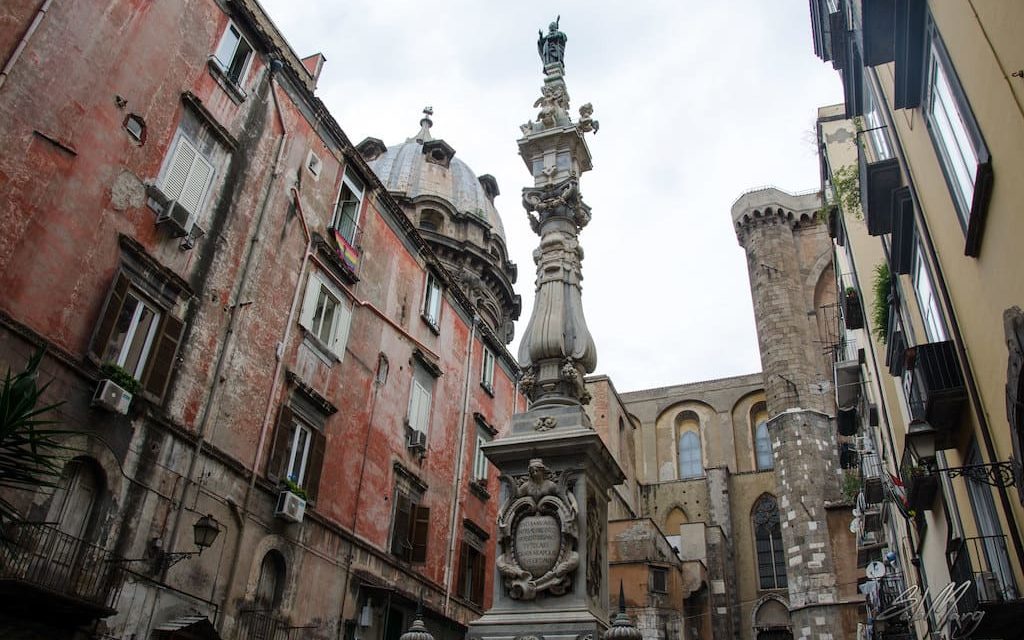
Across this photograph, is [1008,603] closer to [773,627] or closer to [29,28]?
[29,28]

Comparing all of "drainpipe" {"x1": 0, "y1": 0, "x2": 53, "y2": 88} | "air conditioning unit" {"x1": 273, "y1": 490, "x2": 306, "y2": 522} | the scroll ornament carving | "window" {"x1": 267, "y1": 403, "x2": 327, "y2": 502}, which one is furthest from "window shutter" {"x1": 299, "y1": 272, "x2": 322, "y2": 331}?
the scroll ornament carving

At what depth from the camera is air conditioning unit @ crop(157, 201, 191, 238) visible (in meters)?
12.2

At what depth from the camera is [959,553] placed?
1013cm

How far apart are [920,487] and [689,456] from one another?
3560 centimetres

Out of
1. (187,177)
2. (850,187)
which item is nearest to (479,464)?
(187,177)

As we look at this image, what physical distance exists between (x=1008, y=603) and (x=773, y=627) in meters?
31.5

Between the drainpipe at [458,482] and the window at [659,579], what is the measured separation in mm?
11434

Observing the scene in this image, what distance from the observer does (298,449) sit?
15.0 meters

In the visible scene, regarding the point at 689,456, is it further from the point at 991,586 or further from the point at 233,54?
the point at 991,586

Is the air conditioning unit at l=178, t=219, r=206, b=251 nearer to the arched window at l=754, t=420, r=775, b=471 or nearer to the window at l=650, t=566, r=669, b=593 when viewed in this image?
the window at l=650, t=566, r=669, b=593

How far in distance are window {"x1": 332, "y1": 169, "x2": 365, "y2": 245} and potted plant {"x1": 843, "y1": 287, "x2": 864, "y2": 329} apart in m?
11.8

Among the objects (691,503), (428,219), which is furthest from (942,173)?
(691,503)

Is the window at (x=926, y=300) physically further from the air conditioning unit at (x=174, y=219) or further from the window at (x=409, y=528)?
the window at (x=409, y=528)

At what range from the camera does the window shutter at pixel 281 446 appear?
1395 cm
